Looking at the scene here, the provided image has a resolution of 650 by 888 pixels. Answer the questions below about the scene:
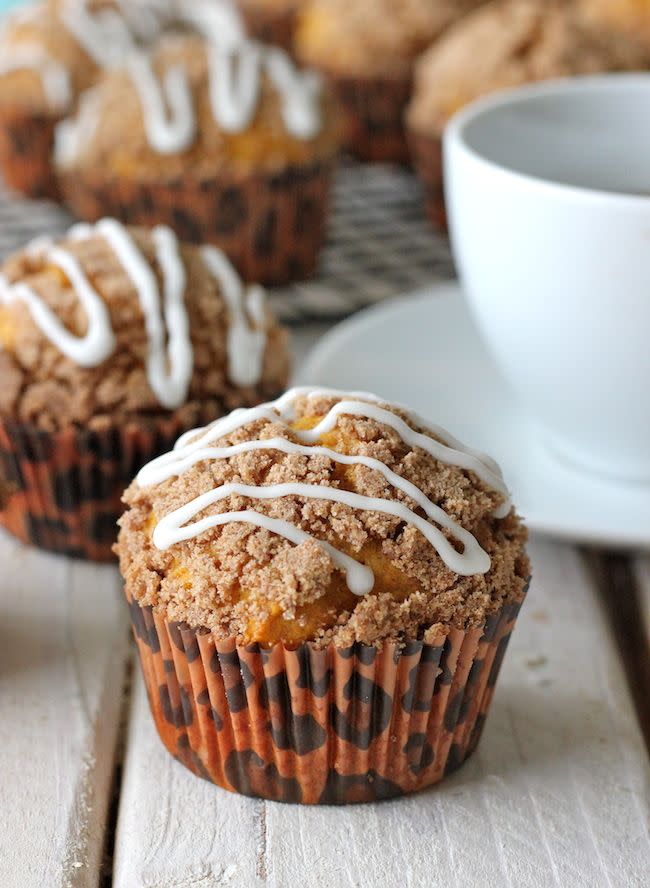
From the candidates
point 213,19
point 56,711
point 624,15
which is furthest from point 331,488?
point 213,19

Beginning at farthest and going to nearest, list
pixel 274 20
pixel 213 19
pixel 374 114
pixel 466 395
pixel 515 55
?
pixel 213 19
pixel 274 20
pixel 374 114
pixel 515 55
pixel 466 395

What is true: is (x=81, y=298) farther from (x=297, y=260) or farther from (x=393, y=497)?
(x=297, y=260)

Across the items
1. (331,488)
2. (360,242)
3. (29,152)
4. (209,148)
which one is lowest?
(360,242)

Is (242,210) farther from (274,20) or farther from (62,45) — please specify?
(274,20)

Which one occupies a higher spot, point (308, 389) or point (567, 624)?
point (308, 389)

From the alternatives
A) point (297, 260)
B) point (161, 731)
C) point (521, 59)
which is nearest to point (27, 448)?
point (161, 731)

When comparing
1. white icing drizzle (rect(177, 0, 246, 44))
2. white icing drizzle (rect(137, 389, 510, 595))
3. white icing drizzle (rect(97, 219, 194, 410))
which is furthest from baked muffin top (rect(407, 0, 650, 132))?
white icing drizzle (rect(137, 389, 510, 595))
